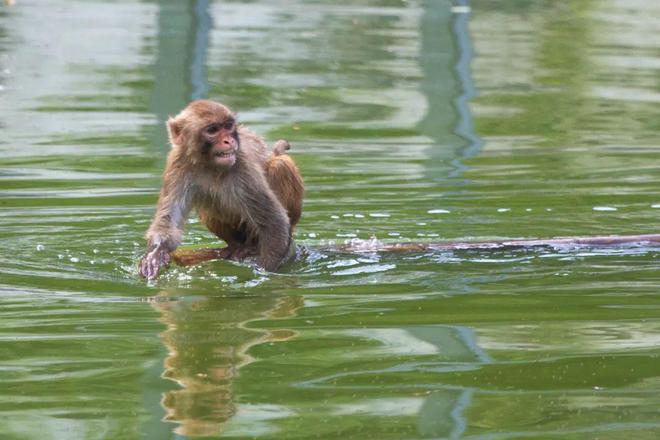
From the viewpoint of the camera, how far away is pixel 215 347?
6980 mm

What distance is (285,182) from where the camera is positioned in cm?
917

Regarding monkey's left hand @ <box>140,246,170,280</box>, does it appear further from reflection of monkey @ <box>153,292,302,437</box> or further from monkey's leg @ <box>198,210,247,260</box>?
monkey's leg @ <box>198,210,247,260</box>

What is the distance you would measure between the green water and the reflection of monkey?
0.02m

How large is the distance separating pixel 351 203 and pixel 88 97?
18.3 feet

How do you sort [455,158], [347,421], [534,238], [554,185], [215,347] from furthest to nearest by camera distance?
[455,158]
[554,185]
[534,238]
[215,347]
[347,421]

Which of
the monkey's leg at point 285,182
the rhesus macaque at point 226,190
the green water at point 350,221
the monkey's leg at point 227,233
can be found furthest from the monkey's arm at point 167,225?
the monkey's leg at point 285,182

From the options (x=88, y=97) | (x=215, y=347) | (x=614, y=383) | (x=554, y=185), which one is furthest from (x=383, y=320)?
(x=88, y=97)

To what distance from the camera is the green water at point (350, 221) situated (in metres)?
6.08

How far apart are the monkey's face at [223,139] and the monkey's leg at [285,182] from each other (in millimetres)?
572

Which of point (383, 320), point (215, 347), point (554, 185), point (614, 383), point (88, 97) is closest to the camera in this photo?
point (614, 383)

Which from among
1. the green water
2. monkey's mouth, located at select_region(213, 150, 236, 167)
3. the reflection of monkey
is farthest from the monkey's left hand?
monkey's mouth, located at select_region(213, 150, 236, 167)

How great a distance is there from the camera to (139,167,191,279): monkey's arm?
27.8ft

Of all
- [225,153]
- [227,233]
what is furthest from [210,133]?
[227,233]

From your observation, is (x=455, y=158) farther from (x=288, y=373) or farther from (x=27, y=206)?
(x=288, y=373)
